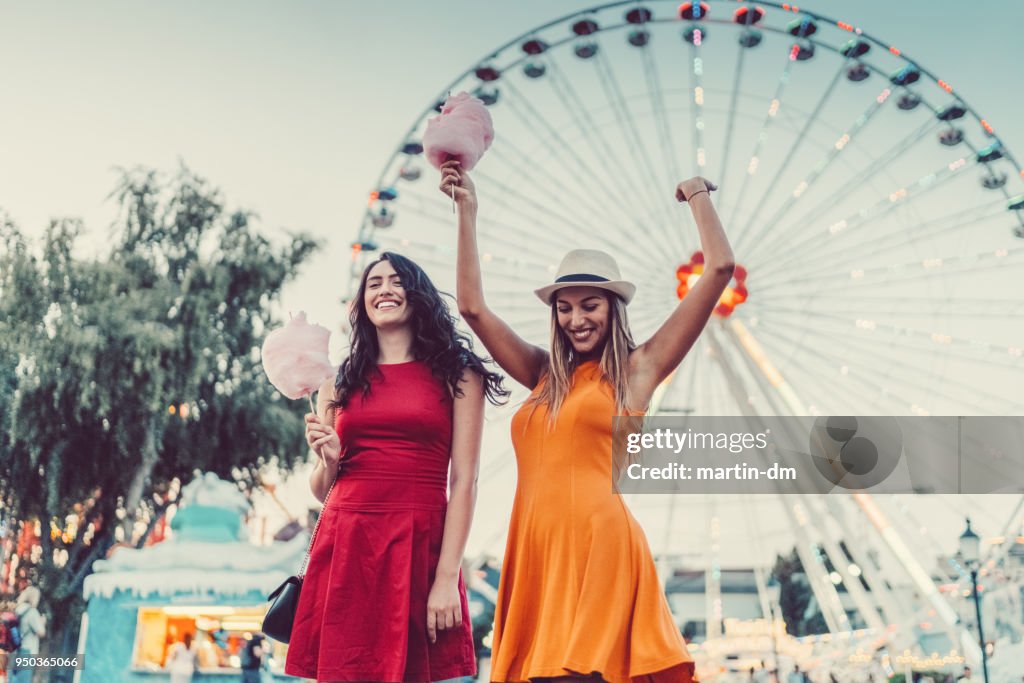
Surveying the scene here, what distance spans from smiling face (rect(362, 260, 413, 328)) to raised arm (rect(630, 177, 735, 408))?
26.7 inches

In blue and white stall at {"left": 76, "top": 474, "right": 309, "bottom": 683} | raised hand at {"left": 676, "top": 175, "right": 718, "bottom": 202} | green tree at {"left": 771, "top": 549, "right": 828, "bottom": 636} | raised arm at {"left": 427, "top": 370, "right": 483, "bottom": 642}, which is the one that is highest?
raised hand at {"left": 676, "top": 175, "right": 718, "bottom": 202}

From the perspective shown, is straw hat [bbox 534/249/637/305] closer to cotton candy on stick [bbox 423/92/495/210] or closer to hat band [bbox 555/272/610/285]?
hat band [bbox 555/272/610/285]

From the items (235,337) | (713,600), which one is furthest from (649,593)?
(235,337)

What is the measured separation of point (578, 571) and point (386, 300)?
0.97m

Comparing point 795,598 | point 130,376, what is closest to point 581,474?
point 130,376

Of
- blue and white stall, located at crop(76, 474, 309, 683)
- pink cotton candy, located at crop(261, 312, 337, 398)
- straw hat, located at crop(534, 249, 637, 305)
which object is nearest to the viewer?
straw hat, located at crop(534, 249, 637, 305)

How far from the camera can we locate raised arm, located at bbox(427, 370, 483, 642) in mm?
2447

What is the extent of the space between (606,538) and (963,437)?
998 cm

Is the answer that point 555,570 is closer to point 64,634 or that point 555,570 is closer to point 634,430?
point 634,430

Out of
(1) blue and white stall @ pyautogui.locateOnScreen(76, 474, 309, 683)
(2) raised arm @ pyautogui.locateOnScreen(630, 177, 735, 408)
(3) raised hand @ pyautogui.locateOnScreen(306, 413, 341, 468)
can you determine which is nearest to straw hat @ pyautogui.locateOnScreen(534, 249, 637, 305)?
(2) raised arm @ pyautogui.locateOnScreen(630, 177, 735, 408)

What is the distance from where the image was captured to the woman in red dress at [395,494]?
2.44 meters

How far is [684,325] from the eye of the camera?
2449 mm

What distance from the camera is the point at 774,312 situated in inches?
489

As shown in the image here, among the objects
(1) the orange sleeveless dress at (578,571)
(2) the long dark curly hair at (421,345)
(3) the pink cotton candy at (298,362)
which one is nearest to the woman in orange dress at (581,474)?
(1) the orange sleeveless dress at (578,571)
